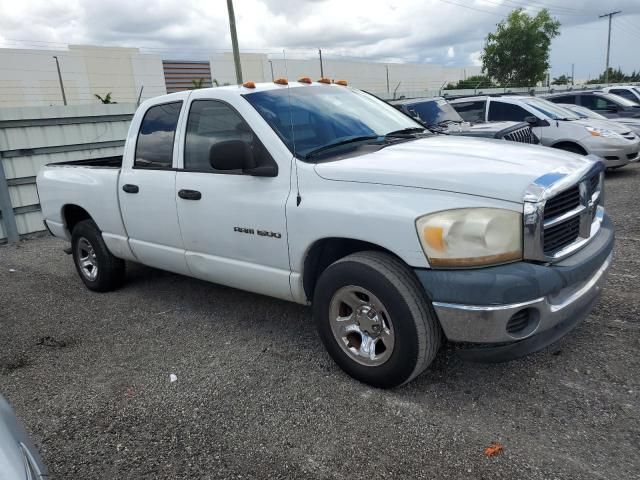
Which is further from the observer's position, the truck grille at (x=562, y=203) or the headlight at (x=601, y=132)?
the headlight at (x=601, y=132)

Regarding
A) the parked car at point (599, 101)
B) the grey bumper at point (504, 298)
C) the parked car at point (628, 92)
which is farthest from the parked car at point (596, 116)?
the grey bumper at point (504, 298)

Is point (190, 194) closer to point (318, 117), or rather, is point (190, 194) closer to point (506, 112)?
point (318, 117)

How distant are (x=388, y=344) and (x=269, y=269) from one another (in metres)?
1.03

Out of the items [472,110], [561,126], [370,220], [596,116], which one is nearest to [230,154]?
[370,220]

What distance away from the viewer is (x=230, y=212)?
3.75 meters

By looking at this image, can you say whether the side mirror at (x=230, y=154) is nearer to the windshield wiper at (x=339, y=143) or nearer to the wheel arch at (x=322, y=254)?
the windshield wiper at (x=339, y=143)

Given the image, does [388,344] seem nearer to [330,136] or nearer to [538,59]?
[330,136]

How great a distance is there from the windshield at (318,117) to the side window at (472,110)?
7037 millimetres

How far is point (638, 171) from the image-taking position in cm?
1043

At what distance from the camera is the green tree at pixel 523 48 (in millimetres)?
45969

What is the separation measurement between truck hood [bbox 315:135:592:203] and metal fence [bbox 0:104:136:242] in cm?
704

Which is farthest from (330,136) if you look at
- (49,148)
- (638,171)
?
(638,171)

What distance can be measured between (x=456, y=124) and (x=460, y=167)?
20.1 feet

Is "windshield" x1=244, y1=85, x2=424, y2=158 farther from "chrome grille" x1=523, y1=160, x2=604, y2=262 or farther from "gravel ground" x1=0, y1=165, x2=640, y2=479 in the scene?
"gravel ground" x1=0, y1=165, x2=640, y2=479
